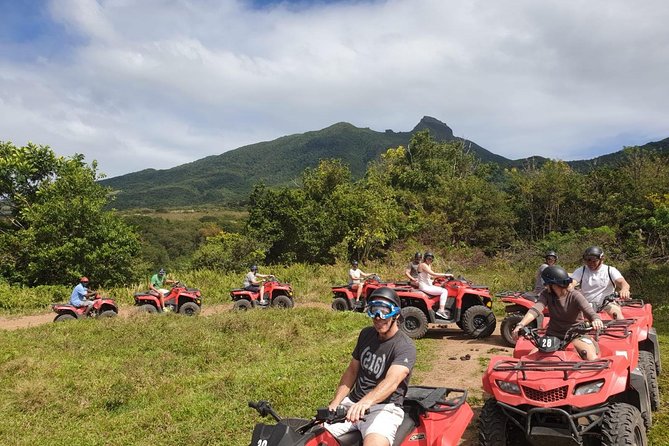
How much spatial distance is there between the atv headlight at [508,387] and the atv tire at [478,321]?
6.29 m

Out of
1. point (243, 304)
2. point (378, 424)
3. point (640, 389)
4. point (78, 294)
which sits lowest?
point (243, 304)

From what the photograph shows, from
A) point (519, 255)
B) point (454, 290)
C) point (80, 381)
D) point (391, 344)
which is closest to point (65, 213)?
point (80, 381)

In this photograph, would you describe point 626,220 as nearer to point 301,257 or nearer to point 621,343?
point 301,257

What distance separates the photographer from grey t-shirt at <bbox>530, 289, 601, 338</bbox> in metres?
4.99

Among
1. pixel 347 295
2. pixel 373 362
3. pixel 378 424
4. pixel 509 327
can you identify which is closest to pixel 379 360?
pixel 373 362

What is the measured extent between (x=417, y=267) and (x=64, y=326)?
867 cm

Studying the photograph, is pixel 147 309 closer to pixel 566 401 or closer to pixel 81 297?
pixel 81 297

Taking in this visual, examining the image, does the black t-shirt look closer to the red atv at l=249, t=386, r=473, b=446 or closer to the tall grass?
the red atv at l=249, t=386, r=473, b=446

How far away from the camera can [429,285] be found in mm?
10820

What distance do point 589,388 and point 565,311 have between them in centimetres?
110

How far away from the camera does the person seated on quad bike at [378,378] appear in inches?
137

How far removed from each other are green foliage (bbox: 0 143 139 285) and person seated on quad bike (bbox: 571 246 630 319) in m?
22.0

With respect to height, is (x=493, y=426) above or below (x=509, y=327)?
above

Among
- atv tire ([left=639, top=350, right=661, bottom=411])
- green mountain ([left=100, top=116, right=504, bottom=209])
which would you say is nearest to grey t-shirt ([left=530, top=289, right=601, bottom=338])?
atv tire ([left=639, top=350, right=661, bottom=411])
